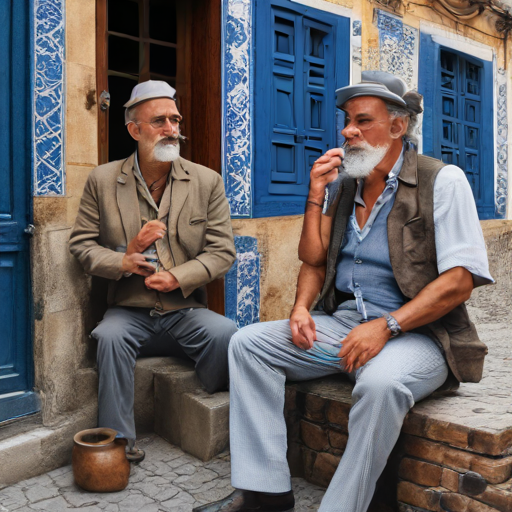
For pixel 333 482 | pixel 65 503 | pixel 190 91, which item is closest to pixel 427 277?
pixel 333 482

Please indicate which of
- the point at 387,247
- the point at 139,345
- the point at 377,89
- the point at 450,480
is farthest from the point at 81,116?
the point at 450,480

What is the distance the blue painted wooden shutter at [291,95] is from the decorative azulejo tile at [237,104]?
8 cm

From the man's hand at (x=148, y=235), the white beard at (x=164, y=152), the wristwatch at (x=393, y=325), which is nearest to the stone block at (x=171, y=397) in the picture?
the man's hand at (x=148, y=235)

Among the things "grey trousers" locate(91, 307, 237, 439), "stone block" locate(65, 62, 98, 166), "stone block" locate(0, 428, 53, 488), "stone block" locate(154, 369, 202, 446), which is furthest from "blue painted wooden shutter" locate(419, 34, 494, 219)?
"stone block" locate(0, 428, 53, 488)

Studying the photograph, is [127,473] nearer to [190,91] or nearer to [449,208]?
[449,208]

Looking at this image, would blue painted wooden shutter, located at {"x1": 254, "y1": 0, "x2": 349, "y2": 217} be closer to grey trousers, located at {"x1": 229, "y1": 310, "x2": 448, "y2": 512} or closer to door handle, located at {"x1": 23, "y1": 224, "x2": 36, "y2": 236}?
door handle, located at {"x1": 23, "y1": 224, "x2": 36, "y2": 236}

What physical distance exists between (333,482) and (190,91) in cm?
322

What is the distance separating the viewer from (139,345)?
12.1 feet

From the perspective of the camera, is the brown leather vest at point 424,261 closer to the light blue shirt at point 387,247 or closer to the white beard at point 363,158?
the light blue shirt at point 387,247

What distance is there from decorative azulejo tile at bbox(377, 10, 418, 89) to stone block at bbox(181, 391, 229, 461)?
141 inches

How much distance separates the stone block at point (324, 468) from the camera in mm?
3270

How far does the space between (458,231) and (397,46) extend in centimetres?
374

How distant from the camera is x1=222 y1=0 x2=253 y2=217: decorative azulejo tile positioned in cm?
468

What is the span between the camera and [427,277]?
2.93 metres
